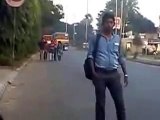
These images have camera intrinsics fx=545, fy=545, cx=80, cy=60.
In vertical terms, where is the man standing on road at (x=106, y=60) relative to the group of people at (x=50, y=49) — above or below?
above

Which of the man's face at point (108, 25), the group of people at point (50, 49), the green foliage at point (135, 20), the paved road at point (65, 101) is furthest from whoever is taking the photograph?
the green foliage at point (135, 20)

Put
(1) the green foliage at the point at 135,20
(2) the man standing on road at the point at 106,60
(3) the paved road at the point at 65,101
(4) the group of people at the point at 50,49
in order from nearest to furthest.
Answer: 1. (2) the man standing on road at the point at 106,60
2. (3) the paved road at the point at 65,101
3. (4) the group of people at the point at 50,49
4. (1) the green foliage at the point at 135,20

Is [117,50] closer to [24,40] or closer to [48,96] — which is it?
[48,96]

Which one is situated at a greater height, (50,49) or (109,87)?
(109,87)

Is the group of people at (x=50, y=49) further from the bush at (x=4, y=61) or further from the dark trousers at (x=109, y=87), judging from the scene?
the dark trousers at (x=109, y=87)

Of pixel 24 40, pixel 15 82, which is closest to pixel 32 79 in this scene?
pixel 15 82

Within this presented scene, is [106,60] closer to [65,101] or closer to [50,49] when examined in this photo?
[65,101]

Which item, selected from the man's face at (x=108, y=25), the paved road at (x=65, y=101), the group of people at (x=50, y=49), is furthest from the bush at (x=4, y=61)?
the man's face at (x=108, y=25)

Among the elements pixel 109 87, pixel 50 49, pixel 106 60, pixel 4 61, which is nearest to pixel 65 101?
pixel 109 87

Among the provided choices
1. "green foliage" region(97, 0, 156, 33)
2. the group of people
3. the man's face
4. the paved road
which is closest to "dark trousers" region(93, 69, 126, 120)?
the man's face

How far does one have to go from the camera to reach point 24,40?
2931 centimetres

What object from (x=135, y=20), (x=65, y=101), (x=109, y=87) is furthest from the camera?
(x=135, y=20)

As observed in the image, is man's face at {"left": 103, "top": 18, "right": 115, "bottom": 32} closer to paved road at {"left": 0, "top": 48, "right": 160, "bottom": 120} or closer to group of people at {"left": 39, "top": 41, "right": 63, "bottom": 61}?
paved road at {"left": 0, "top": 48, "right": 160, "bottom": 120}

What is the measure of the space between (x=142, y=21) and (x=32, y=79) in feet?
379
